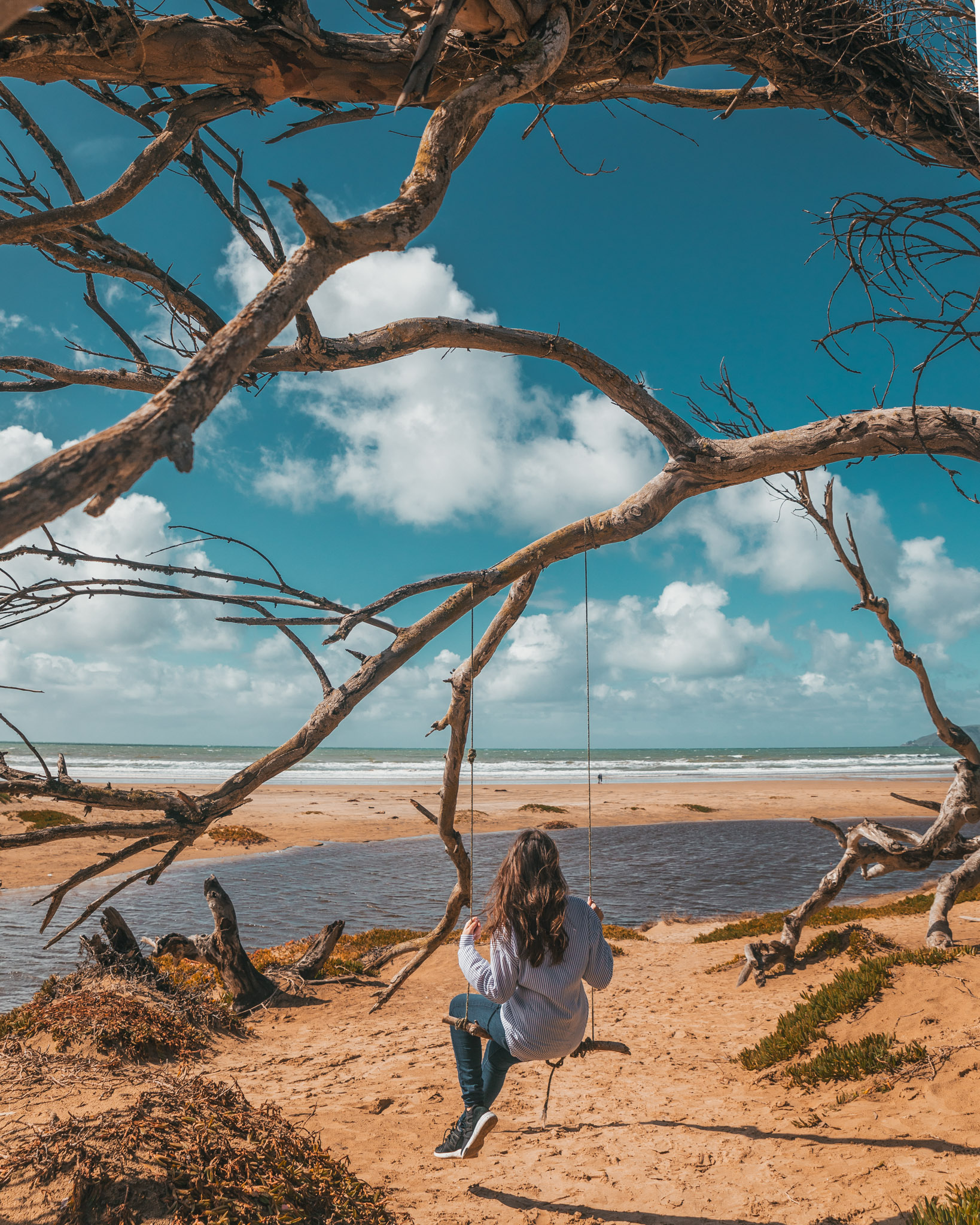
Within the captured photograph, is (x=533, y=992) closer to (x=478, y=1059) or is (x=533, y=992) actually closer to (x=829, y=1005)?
(x=478, y=1059)

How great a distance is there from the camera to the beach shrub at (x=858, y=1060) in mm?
5344

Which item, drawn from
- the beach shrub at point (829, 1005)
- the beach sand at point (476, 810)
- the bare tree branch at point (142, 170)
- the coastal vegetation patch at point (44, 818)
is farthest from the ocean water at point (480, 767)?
the bare tree branch at point (142, 170)

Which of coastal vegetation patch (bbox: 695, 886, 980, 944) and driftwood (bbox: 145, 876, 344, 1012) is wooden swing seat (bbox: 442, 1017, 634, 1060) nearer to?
driftwood (bbox: 145, 876, 344, 1012)

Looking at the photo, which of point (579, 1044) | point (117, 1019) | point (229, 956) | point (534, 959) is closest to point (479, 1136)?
point (579, 1044)

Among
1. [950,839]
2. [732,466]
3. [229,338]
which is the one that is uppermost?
[732,466]

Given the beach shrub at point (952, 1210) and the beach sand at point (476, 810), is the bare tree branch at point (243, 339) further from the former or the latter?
the beach sand at point (476, 810)

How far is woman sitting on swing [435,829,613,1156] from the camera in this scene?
421cm

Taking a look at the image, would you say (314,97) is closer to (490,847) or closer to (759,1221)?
(759,1221)

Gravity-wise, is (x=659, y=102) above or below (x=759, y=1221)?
above

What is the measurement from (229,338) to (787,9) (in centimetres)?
363

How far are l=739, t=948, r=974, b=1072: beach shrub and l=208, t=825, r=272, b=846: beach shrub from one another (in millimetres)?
19738

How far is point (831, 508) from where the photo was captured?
617 centimetres

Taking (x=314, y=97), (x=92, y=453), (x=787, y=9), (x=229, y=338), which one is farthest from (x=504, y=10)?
(x=92, y=453)

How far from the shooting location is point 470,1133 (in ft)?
14.7
